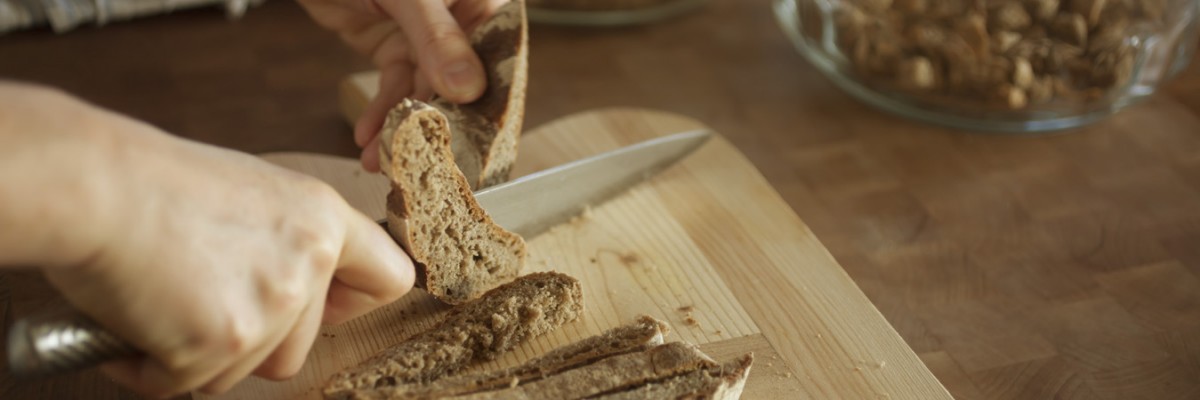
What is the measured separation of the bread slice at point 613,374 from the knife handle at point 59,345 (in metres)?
0.53

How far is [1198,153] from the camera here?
285 centimetres

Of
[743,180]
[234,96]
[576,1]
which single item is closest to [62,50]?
[234,96]

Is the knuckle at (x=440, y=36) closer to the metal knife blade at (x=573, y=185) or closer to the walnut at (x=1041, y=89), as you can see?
the metal knife blade at (x=573, y=185)

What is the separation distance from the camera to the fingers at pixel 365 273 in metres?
1.59

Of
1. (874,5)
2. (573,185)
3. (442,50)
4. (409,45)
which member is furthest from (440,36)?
(874,5)

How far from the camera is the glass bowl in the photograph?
266 centimetres

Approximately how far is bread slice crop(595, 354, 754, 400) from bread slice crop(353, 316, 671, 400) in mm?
97

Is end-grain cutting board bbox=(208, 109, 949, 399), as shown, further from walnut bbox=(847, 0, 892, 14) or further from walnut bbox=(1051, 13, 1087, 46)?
walnut bbox=(1051, 13, 1087, 46)

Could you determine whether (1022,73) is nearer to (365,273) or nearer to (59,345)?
(365,273)

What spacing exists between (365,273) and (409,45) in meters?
1.02

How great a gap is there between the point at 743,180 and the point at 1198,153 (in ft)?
4.40

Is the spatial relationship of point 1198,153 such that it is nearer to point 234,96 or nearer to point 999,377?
point 999,377

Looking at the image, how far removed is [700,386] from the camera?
1.73 meters

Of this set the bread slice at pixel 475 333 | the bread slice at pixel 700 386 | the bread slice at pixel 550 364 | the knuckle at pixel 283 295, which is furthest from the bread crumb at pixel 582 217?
the knuckle at pixel 283 295
